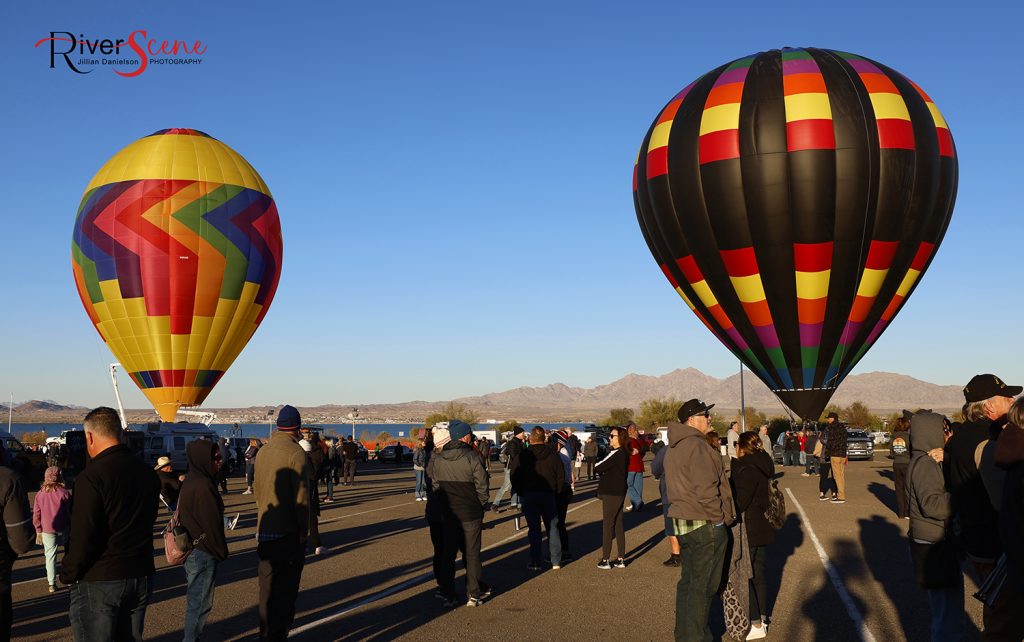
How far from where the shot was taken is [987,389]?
6.43 meters

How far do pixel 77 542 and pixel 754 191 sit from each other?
852 inches

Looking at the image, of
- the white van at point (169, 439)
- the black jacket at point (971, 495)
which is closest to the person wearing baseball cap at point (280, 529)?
the black jacket at point (971, 495)

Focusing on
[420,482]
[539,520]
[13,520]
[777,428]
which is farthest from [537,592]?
[777,428]

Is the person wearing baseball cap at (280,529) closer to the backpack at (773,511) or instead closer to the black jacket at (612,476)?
the backpack at (773,511)

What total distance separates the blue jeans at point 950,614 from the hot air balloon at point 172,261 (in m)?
27.6

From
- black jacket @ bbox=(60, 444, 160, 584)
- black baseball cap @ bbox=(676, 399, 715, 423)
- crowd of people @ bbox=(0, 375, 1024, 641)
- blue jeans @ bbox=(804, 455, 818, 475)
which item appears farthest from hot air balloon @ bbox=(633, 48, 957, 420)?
black jacket @ bbox=(60, 444, 160, 584)

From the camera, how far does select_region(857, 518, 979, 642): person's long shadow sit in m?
8.31

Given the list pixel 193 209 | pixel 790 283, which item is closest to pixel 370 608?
pixel 790 283

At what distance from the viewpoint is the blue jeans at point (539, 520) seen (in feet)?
39.2

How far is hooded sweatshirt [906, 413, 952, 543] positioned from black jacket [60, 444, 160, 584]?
5557mm

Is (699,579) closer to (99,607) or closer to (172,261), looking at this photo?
(99,607)

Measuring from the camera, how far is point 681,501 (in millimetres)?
7398

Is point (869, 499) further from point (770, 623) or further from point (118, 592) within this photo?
point (118, 592)

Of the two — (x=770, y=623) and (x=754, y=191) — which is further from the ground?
(x=754, y=191)
